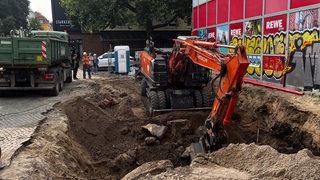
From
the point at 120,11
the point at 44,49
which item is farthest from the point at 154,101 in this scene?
the point at 120,11

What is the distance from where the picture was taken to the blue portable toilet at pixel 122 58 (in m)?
23.6

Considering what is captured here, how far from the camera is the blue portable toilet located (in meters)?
23.6

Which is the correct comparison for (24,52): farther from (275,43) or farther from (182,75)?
(275,43)

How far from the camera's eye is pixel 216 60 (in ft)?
23.2

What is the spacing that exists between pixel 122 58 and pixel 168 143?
15.7 metres

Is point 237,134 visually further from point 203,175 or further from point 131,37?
point 131,37

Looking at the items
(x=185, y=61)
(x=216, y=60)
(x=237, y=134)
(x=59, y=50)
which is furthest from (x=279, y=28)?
(x=59, y=50)

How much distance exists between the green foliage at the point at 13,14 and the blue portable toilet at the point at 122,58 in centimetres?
2846

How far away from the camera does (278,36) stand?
12234 millimetres

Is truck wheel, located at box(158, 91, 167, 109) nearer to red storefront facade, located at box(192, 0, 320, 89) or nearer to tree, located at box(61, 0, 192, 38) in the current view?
red storefront facade, located at box(192, 0, 320, 89)

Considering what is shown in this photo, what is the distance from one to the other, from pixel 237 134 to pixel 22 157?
5.51 m

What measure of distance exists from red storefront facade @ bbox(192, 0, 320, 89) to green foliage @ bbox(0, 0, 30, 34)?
124 ft

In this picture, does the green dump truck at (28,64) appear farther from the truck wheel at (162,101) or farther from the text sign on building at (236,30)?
the text sign on building at (236,30)

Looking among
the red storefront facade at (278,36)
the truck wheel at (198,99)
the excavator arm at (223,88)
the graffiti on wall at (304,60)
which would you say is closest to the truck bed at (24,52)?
the truck wheel at (198,99)
